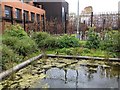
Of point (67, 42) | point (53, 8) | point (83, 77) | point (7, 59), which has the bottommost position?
point (83, 77)

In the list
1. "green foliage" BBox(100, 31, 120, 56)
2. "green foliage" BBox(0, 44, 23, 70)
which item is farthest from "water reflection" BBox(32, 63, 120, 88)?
"green foliage" BBox(100, 31, 120, 56)

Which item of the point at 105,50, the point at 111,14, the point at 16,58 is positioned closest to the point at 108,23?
the point at 111,14

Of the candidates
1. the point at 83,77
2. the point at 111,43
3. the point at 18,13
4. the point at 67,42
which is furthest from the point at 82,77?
the point at 18,13

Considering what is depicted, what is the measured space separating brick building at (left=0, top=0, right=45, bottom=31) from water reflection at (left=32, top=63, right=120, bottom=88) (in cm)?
683

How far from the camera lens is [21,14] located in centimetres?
2034

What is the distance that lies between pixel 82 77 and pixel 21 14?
1635cm

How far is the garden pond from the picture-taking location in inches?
177

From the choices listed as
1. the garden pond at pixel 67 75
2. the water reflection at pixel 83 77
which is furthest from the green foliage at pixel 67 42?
the water reflection at pixel 83 77

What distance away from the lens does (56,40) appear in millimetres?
9219

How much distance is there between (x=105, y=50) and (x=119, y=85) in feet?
13.6

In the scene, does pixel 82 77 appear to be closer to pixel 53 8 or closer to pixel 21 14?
pixel 21 14

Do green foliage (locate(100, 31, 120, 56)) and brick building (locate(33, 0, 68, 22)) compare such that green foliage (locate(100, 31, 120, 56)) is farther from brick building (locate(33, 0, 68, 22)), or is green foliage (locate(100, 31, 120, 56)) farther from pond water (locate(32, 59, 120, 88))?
brick building (locate(33, 0, 68, 22))

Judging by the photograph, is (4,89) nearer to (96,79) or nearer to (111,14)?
(96,79)

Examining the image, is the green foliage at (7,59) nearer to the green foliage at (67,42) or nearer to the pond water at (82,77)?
the pond water at (82,77)
